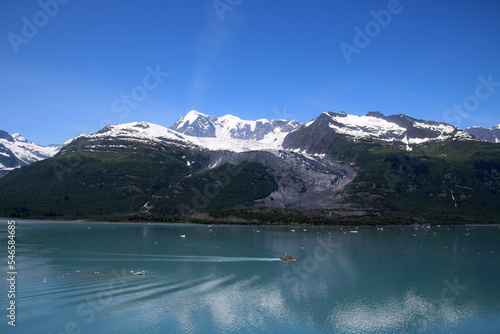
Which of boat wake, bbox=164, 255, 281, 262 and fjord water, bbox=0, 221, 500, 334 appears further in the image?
boat wake, bbox=164, 255, 281, 262

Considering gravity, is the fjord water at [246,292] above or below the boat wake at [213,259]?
below

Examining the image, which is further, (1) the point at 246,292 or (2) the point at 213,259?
(2) the point at 213,259

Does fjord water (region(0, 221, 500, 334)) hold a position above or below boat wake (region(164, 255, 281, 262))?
below

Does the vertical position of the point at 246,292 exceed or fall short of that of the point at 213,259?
it falls short

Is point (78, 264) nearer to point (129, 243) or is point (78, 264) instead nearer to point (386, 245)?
point (129, 243)

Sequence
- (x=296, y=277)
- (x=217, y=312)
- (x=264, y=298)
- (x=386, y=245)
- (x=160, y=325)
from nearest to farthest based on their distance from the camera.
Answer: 1. (x=160, y=325)
2. (x=217, y=312)
3. (x=264, y=298)
4. (x=296, y=277)
5. (x=386, y=245)

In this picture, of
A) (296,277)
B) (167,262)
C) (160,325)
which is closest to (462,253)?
(296,277)

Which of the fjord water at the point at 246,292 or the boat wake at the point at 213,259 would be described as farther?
the boat wake at the point at 213,259

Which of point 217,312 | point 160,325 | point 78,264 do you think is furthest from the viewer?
point 78,264
